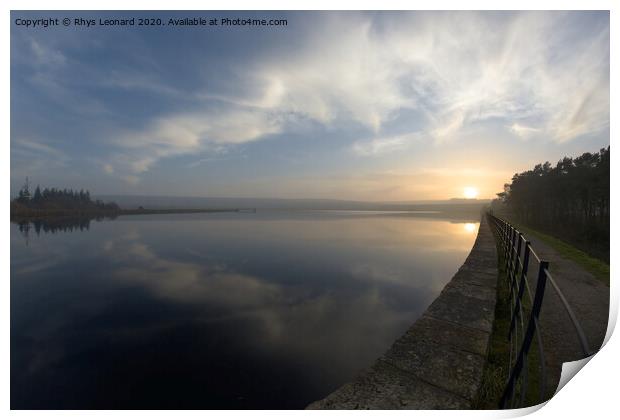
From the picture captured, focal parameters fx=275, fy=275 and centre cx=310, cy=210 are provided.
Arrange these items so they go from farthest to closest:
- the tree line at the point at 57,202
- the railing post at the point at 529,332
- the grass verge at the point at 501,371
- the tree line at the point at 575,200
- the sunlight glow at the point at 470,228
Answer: the tree line at the point at 57,202 → the sunlight glow at the point at 470,228 → the tree line at the point at 575,200 → the grass verge at the point at 501,371 → the railing post at the point at 529,332

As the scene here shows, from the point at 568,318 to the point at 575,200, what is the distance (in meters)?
38.7

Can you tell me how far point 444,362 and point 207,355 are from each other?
403cm

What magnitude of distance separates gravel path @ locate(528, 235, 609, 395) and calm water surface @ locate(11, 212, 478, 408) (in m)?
2.83

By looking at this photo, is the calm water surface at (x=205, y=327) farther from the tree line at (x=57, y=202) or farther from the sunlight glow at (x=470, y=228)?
the tree line at (x=57, y=202)

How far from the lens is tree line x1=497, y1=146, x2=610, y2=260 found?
22945 mm

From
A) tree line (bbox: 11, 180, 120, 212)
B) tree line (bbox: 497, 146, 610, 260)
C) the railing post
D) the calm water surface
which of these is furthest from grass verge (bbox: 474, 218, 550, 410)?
tree line (bbox: 11, 180, 120, 212)

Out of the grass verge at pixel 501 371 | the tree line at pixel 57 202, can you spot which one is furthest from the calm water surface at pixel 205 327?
the tree line at pixel 57 202

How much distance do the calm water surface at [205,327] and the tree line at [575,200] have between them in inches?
705

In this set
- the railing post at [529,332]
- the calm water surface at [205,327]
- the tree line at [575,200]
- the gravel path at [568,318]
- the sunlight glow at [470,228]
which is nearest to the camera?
the railing post at [529,332]

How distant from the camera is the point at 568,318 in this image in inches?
152

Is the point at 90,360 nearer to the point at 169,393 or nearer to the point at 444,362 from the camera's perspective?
the point at 169,393

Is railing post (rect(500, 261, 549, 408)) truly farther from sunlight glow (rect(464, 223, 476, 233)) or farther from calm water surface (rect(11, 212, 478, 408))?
sunlight glow (rect(464, 223, 476, 233))

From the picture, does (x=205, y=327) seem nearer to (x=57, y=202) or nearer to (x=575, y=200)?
(x=575, y=200)

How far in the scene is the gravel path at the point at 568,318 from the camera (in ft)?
9.51
